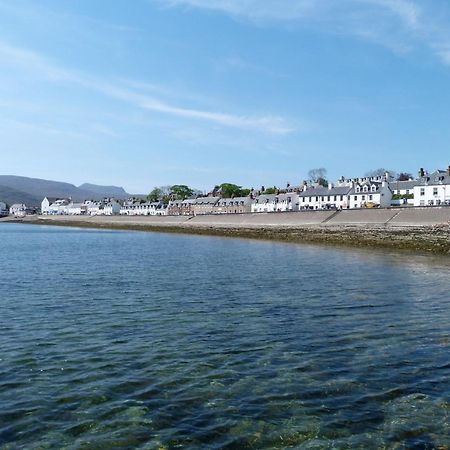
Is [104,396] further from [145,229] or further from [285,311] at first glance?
[145,229]

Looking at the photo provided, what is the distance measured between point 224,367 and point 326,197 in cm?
12185

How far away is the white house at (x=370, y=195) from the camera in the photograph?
376 feet

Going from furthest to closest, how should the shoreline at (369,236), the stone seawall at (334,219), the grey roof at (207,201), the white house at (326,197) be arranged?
the grey roof at (207,201), the white house at (326,197), the stone seawall at (334,219), the shoreline at (369,236)

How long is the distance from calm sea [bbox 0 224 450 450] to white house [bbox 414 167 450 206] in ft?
262

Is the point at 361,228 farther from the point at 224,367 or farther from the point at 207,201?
the point at 207,201

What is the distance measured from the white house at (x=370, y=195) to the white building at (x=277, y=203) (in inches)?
835

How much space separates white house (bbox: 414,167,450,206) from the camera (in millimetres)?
94875

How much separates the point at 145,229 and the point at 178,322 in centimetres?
10284

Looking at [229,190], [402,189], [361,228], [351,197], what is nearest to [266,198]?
[351,197]

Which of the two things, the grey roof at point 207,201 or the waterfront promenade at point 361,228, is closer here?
the waterfront promenade at point 361,228

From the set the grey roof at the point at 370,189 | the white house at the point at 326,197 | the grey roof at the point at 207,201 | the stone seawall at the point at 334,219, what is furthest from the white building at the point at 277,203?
the stone seawall at the point at 334,219

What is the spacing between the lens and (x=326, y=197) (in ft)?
424

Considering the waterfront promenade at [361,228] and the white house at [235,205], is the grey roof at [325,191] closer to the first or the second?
the white house at [235,205]

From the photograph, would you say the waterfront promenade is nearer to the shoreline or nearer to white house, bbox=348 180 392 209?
the shoreline
